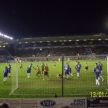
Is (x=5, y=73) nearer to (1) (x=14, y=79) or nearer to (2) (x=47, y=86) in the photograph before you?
(1) (x=14, y=79)

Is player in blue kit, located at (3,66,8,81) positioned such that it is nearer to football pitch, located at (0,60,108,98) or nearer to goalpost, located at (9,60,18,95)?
football pitch, located at (0,60,108,98)

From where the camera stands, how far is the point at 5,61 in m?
22.3

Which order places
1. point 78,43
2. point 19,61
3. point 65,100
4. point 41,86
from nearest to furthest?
point 65,100
point 19,61
point 41,86
point 78,43

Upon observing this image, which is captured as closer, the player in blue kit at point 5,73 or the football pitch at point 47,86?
the football pitch at point 47,86

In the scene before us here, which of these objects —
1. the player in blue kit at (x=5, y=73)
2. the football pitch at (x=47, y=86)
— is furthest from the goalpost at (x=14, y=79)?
the player in blue kit at (x=5, y=73)

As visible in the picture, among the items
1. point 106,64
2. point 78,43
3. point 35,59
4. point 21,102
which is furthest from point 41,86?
point 78,43

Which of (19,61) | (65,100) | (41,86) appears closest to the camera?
(65,100)

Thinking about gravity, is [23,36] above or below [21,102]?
above

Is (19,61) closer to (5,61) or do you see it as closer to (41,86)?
(5,61)

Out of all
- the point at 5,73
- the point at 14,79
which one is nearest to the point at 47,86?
the point at 14,79

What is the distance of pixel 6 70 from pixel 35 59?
2.08 metres

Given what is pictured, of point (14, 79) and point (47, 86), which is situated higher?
point (14, 79)

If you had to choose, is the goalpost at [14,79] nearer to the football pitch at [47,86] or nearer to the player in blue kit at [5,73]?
the football pitch at [47,86]

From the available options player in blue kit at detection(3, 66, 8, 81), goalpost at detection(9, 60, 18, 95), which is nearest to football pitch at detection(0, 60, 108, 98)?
goalpost at detection(9, 60, 18, 95)
